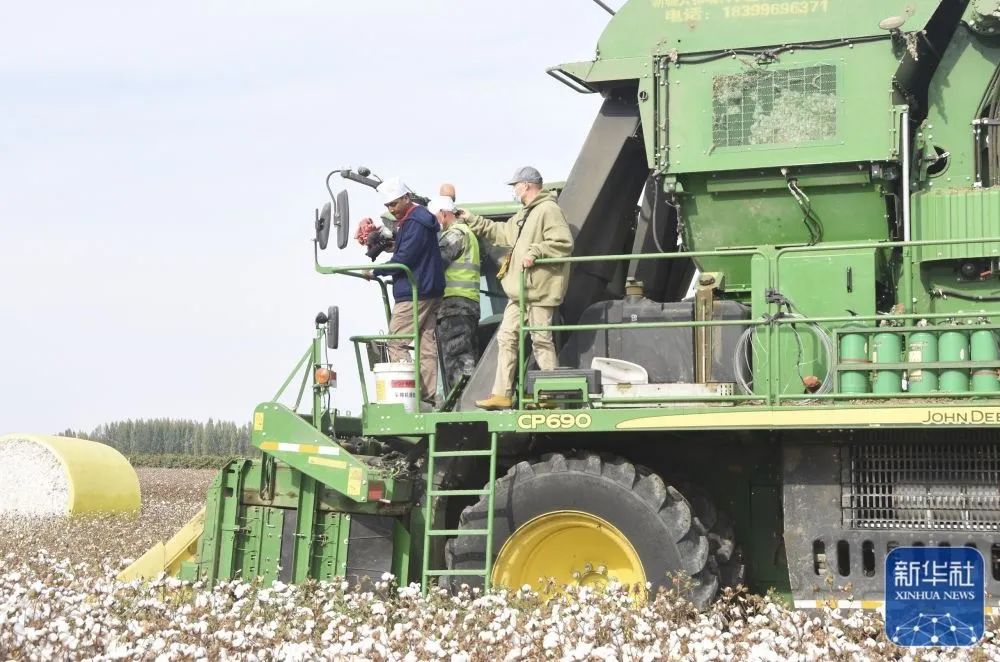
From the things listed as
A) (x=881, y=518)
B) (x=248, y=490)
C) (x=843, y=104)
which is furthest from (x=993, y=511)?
(x=248, y=490)

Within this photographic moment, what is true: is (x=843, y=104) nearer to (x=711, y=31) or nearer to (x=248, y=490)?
(x=711, y=31)

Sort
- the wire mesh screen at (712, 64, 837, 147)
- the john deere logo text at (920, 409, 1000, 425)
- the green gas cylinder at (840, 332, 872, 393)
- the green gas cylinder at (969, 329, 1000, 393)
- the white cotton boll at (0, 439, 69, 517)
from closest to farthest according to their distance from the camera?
the john deere logo text at (920, 409, 1000, 425)
the green gas cylinder at (969, 329, 1000, 393)
the green gas cylinder at (840, 332, 872, 393)
the wire mesh screen at (712, 64, 837, 147)
the white cotton boll at (0, 439, 69, 517)

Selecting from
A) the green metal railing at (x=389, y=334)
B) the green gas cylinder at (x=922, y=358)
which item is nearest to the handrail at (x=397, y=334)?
the green metal railing at (x=389, y=334)

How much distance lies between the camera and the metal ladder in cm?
1000

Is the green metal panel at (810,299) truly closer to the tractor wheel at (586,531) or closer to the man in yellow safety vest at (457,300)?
the tractor wheel at (586,531)

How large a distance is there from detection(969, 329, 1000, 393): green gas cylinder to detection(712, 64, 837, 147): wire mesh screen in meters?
2.06

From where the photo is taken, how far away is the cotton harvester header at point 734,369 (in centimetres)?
942

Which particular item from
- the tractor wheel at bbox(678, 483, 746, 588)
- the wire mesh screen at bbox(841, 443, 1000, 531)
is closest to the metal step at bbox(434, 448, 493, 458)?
the tractor wheel at bbox(678, 483, 746, 588)

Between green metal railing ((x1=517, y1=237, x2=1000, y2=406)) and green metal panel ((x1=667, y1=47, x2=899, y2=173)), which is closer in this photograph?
green metal railing ((x1=517, y1=237, x2=1000, y2=406))

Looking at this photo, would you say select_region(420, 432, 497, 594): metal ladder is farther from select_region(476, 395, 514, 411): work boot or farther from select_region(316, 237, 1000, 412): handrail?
select_region(316, 237, 1000, 412): handrail

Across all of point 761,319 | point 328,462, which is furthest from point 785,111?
point 328,462

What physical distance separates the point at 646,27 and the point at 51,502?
12821mm

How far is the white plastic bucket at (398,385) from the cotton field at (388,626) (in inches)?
57.0

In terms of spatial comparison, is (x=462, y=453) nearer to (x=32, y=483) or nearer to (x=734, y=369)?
(x=734, y=369)
